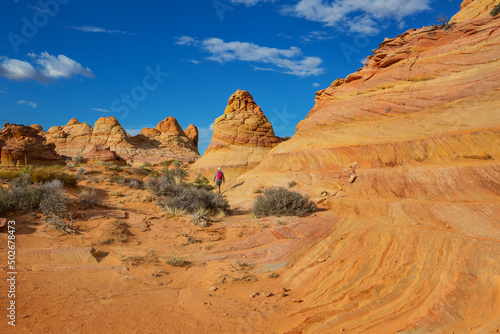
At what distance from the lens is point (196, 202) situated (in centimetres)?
1169

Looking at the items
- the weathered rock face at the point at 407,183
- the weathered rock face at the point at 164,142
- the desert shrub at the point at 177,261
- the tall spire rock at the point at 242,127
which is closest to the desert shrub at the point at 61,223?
the desert shrub at the point at 177,261

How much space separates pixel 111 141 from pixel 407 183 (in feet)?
198

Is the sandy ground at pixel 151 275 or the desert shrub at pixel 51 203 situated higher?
the desert shrub at pixel 51 203

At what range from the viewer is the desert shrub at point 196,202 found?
456 inches

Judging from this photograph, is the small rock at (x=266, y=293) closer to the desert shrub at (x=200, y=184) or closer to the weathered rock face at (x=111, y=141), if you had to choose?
the desert shrub at (x=200, y=184)

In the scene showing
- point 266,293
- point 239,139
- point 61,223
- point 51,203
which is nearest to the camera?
point 266,293

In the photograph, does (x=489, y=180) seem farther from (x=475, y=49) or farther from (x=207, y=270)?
(x=207, y=270)

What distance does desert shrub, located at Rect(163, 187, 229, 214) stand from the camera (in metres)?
11.6

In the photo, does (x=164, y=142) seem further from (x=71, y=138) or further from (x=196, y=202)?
(x=196, y=202)

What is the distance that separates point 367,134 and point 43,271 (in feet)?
43.4

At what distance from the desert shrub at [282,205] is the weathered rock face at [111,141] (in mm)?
46354

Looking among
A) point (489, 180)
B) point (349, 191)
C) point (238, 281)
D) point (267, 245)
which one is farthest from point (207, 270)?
point (489, 180)

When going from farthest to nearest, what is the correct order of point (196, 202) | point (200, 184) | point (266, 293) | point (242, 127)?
point (242, 127) → point (200, 184) → point (196, 202) → point (266, 293)

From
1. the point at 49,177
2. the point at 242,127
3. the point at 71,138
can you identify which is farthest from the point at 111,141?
the point at 49,177
